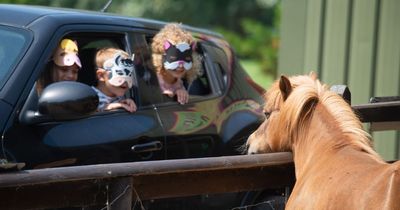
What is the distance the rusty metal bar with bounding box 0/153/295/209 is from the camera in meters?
2.96

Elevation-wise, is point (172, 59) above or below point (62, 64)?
below

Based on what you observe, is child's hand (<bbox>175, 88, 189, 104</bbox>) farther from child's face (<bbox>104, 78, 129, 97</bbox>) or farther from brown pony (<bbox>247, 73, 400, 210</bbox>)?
brown pony (<bbox>247, 73, 400, 210</bbox>)

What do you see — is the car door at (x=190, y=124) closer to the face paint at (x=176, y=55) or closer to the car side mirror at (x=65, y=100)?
the face paint at (x=176, y=55)

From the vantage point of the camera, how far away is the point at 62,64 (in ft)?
13.5

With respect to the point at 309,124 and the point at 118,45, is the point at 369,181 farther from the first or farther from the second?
the point at 118,45

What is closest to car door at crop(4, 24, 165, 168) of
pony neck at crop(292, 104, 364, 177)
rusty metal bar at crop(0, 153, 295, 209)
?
rusty metal bar at crop(0, 153, 295, 209)

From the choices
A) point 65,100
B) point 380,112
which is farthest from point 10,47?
point 380,112

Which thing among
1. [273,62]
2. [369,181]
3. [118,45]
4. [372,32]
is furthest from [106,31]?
[273,62]

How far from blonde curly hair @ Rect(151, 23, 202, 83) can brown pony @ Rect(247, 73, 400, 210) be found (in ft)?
2.92

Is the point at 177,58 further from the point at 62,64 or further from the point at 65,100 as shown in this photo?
the point at 65,100

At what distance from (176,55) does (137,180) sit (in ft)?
5.20

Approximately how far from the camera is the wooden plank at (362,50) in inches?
Answer: 278

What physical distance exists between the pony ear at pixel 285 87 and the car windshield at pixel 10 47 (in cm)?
147

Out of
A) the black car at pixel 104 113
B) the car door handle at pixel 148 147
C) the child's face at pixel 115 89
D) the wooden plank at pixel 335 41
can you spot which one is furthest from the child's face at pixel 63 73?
the wooden plank at pixel 335 41
